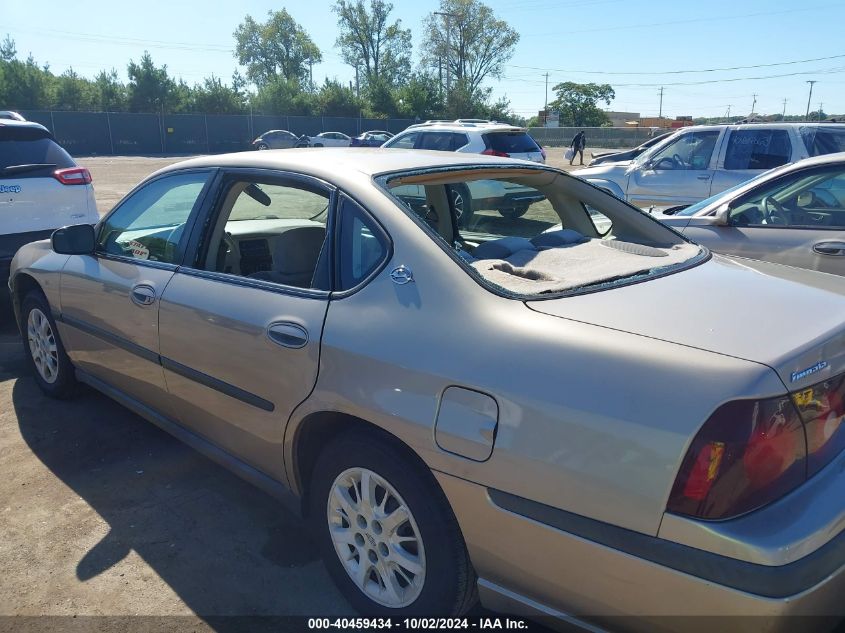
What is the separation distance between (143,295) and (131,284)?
167 mm

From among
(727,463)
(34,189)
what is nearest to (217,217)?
(727,463)

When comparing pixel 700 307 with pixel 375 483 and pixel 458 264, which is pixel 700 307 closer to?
pixel 458 264

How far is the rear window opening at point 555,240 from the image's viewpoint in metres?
2.34

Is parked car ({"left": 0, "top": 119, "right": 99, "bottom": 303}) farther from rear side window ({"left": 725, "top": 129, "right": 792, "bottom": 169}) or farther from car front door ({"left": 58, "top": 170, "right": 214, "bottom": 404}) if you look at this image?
rear side window ({"left": 725, "top": 129, "right": 792, "bottom": 169})

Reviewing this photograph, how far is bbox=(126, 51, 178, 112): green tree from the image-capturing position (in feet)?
171

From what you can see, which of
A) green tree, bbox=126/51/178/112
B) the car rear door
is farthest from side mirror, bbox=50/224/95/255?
green tree, bbox=126/51/178/112

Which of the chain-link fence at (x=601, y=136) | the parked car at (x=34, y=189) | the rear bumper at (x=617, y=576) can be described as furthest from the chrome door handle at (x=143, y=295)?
the chain-link fence at (x=601, y=136)

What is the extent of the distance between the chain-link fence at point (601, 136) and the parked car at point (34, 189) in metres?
44.5

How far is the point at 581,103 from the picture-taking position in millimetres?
77188

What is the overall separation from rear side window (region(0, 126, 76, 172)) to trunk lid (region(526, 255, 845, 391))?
603cm

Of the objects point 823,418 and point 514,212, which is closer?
point 823,418

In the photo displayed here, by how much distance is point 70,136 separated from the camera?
42.3 meters

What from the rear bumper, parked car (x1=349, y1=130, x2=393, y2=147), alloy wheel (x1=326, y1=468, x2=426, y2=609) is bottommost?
alloy wheel (x1=326, y1=468, x2=426, y2=609)

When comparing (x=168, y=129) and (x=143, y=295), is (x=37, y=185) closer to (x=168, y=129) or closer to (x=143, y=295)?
(x=143, y=295)
